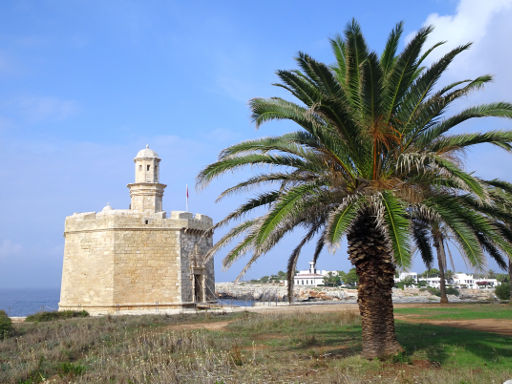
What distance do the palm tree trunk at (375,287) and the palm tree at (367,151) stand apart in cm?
2

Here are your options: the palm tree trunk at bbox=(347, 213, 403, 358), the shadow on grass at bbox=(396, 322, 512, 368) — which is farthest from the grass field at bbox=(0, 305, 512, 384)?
the palm tree trunk at bbox=(347, 213, 403, 358)

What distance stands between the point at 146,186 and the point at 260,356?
63.2ft

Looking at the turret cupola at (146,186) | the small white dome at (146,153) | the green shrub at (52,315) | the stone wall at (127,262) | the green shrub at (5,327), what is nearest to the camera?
the green shrub at (5,327)

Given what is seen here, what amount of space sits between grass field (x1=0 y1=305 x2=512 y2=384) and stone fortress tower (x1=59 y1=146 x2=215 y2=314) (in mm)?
8552

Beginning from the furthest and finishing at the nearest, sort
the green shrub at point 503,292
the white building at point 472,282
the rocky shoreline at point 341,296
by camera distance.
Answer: the white building at point 472,282 → the rocky shoreline at point 341,296 → the green shrub at point 503,292

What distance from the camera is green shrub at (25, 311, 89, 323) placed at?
2205 centimetres

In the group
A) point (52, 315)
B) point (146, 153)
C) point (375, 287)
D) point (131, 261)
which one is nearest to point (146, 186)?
point (146, 153)

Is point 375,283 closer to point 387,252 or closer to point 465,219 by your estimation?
point 387,252

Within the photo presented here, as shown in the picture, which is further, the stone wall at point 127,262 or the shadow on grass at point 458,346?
the stone wall at point 127,262

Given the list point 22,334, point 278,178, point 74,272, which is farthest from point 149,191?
point 278,178

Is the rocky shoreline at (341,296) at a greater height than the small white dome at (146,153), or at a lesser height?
lesser

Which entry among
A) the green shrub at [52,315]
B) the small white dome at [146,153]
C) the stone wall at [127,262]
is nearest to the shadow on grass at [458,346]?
the stone wall at [127,262]

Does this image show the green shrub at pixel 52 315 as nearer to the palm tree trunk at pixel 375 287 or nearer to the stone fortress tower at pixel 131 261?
the stone fortress tower at pixel 131 261

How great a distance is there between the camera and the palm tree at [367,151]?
8.52m
